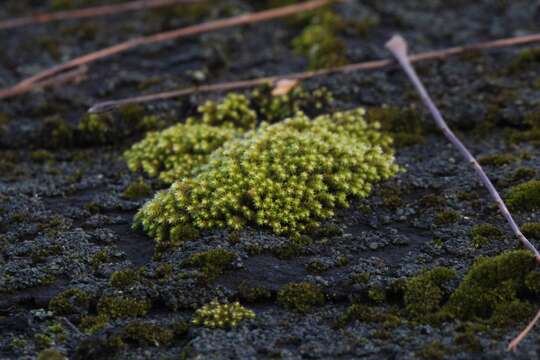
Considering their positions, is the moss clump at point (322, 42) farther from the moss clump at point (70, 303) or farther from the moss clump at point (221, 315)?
the moss clump at point (70, 303)

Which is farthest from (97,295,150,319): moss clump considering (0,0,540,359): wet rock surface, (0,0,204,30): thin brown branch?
(0,0,204,30): thin brown branch

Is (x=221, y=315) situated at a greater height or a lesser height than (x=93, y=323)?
greater

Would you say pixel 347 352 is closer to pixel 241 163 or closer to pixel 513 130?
pixel 241 163

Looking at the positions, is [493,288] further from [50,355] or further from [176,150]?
[176,150]

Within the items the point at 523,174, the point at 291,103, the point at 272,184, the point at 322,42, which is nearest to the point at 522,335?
the point at 523,174

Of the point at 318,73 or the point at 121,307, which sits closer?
the point at 121,307

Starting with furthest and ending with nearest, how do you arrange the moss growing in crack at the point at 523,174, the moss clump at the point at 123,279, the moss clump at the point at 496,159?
1. the moss clump at the point at 496,159
2. the moss growing in crack at the point at 523,174
3. the moss clump at the point at 123,279

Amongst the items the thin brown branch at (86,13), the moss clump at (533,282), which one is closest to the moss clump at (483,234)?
the moss clump at (533,282)
